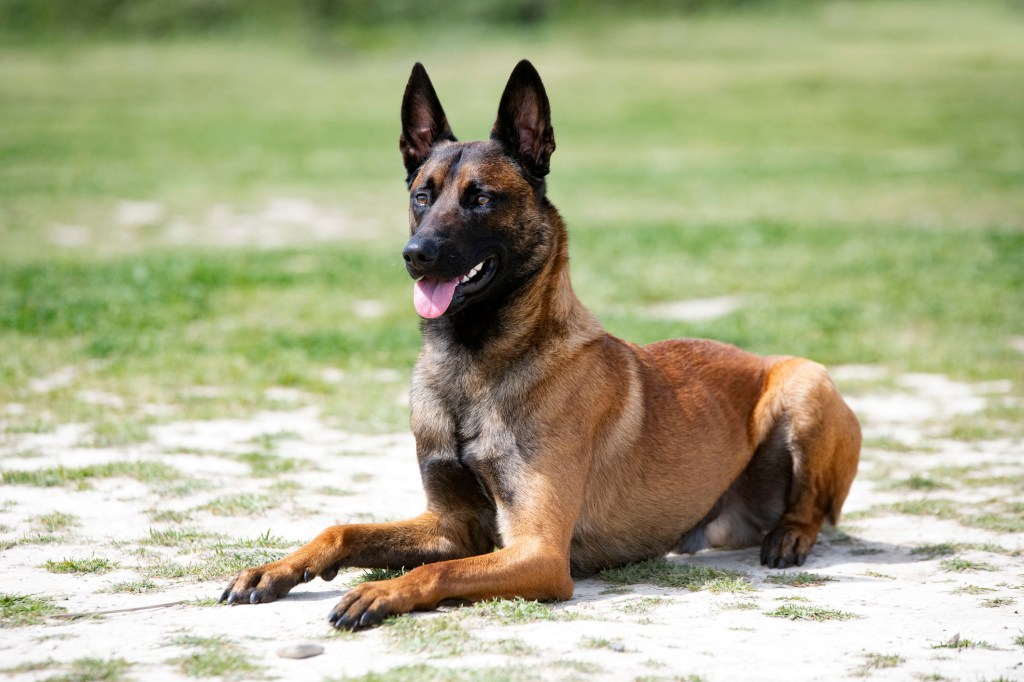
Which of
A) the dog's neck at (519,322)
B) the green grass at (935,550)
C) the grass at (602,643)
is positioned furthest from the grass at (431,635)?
the green grass at (935,550)

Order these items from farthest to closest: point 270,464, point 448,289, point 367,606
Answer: point 270,464 < point 448,289 < point 367,606

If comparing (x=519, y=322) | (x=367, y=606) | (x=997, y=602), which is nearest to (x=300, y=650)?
(x=367, y=606)

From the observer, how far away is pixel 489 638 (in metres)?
4.51

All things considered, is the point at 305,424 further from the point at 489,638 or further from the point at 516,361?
the point at 489,638

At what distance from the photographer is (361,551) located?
5301mm

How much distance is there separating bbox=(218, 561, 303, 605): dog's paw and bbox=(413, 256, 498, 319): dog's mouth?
49.1 inches

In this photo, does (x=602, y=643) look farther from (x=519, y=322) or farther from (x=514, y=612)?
(x=519, y=322)

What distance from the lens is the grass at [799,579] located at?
5691mm

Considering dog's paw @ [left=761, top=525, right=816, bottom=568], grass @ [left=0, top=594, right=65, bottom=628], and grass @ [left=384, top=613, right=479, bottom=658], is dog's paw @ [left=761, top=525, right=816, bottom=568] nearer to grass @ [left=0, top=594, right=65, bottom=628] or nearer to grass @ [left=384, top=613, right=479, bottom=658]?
grass @ [left=384, top=613, right=479, bottom=658]

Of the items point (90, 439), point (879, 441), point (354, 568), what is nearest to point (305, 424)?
point (90, 439)

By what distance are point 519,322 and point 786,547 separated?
6.05 feet

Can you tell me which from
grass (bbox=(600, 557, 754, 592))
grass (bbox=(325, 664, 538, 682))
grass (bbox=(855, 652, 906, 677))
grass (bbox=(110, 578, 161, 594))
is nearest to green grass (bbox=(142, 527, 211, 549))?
grass (bbox=(110, 578, 161, 594))

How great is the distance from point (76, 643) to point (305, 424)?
463cm

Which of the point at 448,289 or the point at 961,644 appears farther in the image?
the point at 448,289
